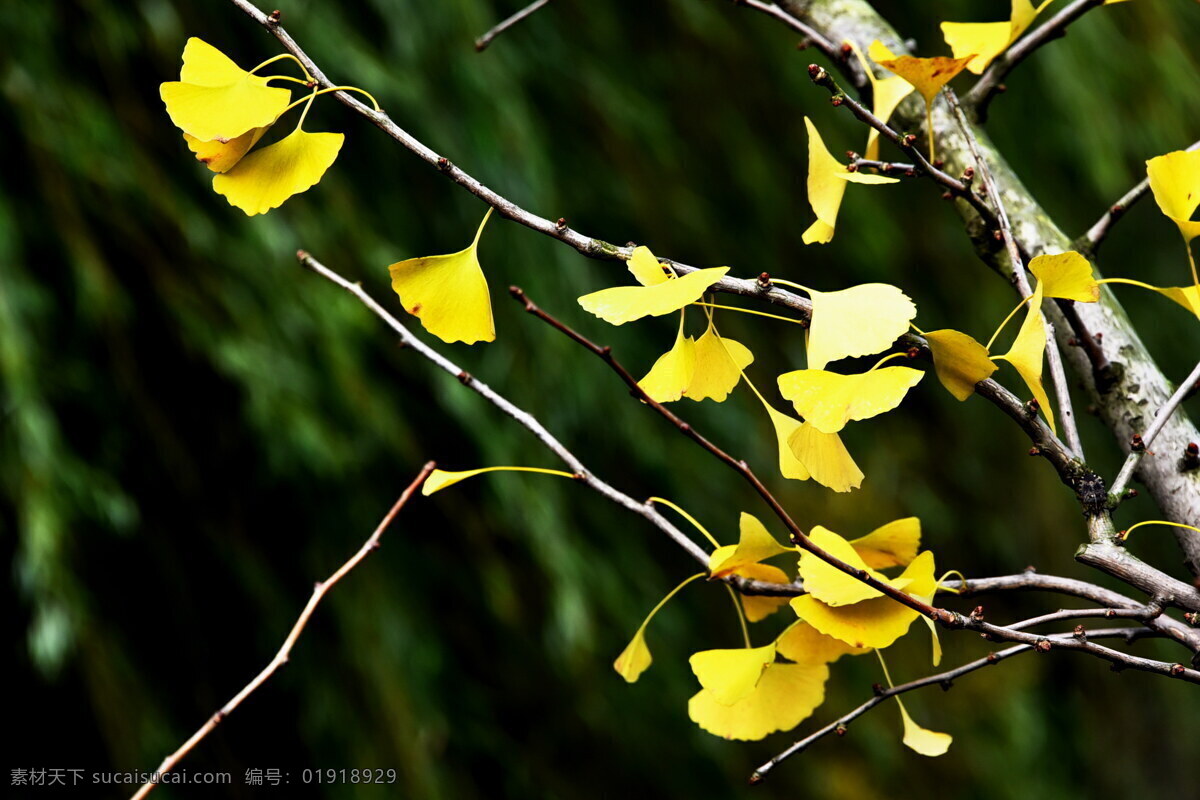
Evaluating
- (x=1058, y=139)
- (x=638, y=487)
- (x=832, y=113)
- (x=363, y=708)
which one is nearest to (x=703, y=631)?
(x=638, y=487)

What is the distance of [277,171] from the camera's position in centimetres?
37

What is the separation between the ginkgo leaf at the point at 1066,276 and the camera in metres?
0.33

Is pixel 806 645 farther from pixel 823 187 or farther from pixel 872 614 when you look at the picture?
pixel 823 187

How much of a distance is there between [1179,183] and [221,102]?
0.33m

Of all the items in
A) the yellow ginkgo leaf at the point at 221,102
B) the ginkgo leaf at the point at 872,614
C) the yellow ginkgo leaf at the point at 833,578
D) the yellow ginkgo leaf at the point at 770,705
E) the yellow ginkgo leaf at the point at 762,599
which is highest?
the yellow ginkgo leaf at the point at 221,102

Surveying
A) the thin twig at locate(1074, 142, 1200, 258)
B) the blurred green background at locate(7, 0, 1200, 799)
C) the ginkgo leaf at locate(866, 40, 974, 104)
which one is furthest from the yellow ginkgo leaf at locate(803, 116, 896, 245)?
the blurred green background at locate(7, 0, 1200, 799)

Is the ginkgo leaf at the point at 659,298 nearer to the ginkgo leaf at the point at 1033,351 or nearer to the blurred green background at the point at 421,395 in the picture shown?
the ginkgo leaf at the point at 1033,351

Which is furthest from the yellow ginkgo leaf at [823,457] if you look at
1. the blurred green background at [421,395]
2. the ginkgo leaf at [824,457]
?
the blurred green background at [421,395]

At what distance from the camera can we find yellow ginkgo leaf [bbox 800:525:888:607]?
0.34 meters

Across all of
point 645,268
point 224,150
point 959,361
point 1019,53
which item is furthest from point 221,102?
point 1019,53

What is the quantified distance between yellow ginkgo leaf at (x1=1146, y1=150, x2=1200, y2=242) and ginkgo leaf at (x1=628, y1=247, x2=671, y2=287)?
17cm

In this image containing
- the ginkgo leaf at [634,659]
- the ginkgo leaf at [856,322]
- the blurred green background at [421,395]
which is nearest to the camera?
the ginkgo leaf at [856,322]

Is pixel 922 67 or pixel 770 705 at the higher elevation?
pixel 922 67

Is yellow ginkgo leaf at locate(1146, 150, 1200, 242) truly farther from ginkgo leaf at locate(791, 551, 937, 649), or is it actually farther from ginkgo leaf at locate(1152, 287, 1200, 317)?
ginkgo leaf at locate(791, 551, 937, 649)
